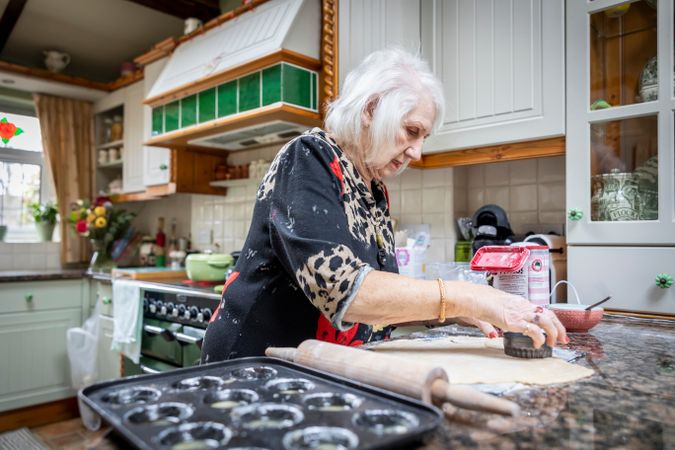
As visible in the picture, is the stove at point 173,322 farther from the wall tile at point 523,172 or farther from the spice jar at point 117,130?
the spice jar at point 117,130

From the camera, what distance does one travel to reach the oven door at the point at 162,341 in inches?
96.9

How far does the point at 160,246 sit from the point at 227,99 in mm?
1655

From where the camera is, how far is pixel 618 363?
0.93 metres

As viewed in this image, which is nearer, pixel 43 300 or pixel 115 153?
pixel 43 300

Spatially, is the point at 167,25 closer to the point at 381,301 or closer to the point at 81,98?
the point at 81,98

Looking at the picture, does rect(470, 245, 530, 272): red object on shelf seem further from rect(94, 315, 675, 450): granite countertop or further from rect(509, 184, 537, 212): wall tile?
rect(509, 184, 537, 212): wall tile

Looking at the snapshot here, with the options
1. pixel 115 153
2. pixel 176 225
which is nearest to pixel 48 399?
pixel 176 225

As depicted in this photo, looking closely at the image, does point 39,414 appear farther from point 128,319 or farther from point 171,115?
point 171,115

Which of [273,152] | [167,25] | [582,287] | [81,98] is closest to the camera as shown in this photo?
[582,287]

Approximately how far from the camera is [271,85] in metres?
2.25

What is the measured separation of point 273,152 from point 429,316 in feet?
7.56

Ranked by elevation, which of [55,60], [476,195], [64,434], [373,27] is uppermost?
[55,60]

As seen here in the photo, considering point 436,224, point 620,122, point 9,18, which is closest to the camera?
point 620,122

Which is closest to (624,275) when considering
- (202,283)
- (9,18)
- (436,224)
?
(436,224)
